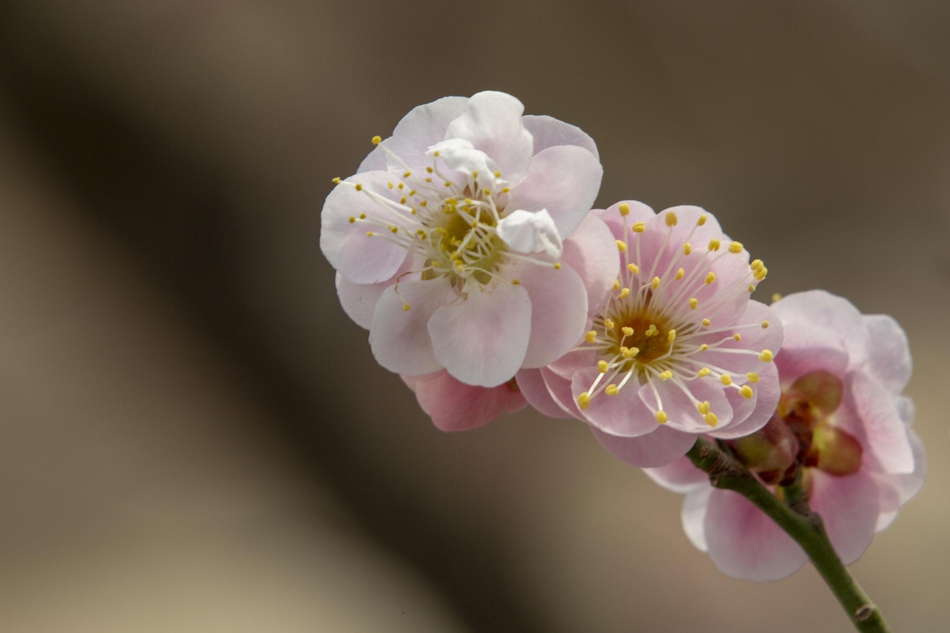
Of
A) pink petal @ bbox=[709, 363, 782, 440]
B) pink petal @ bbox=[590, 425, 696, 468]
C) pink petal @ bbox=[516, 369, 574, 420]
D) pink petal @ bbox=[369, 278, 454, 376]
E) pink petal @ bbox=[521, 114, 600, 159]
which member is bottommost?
pink petal @ bbox=[709, 363, 782, 440]

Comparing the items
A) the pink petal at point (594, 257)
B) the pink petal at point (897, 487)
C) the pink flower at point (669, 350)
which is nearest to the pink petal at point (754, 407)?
the pink flower at point (669, 350)

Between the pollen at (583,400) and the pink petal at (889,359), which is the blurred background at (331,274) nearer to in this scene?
the pink petal at (889,359)

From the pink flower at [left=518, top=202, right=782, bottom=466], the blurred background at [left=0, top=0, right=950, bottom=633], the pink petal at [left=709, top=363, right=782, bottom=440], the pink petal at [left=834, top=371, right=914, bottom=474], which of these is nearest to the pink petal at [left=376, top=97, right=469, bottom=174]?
the pink flower at [left=518, top=202, right=782, bottom=466]

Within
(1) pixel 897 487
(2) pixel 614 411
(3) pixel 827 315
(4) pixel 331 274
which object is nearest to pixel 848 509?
(1) pixel 897 487

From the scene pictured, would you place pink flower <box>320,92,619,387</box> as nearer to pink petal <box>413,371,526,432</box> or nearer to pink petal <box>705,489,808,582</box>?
pink petal <box>413,371,526,432</box>

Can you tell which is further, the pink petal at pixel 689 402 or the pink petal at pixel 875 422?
the pink petal at pixel 875 422

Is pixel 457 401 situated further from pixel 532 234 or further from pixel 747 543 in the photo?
pixel 747 543
